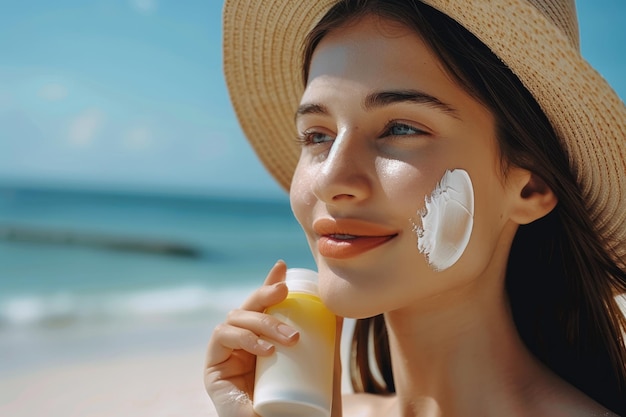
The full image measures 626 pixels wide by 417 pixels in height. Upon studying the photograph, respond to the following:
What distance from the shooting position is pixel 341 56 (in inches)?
79.6

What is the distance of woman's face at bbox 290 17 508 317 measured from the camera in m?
1.87

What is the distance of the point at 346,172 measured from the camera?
1866mm

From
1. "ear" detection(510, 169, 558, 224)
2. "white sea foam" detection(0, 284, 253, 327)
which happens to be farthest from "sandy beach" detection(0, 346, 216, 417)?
"ear" detection(510, 169, 558, 224)

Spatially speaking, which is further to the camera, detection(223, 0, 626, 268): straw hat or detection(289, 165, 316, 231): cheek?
detection(289, 165, 316, 231): cheek

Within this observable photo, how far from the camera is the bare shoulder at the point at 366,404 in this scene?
2.59 metres

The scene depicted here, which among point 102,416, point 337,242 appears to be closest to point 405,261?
point 337,242

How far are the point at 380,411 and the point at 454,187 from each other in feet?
3.42

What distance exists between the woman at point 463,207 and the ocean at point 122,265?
3.61m

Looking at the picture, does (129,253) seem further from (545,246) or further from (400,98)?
(400,98)

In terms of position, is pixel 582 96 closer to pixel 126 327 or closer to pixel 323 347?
pixel 323 347

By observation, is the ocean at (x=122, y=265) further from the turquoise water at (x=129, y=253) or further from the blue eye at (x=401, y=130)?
the blue eye at (x=401, y=130)

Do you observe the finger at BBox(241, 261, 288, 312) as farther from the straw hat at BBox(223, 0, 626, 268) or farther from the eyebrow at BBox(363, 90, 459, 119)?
the straw hat at BBox(223, 0, 626, 268)

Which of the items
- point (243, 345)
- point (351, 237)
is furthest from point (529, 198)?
point (243, 345)

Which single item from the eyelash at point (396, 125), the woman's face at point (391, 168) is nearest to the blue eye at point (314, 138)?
the woman's face at point (391, 168)
